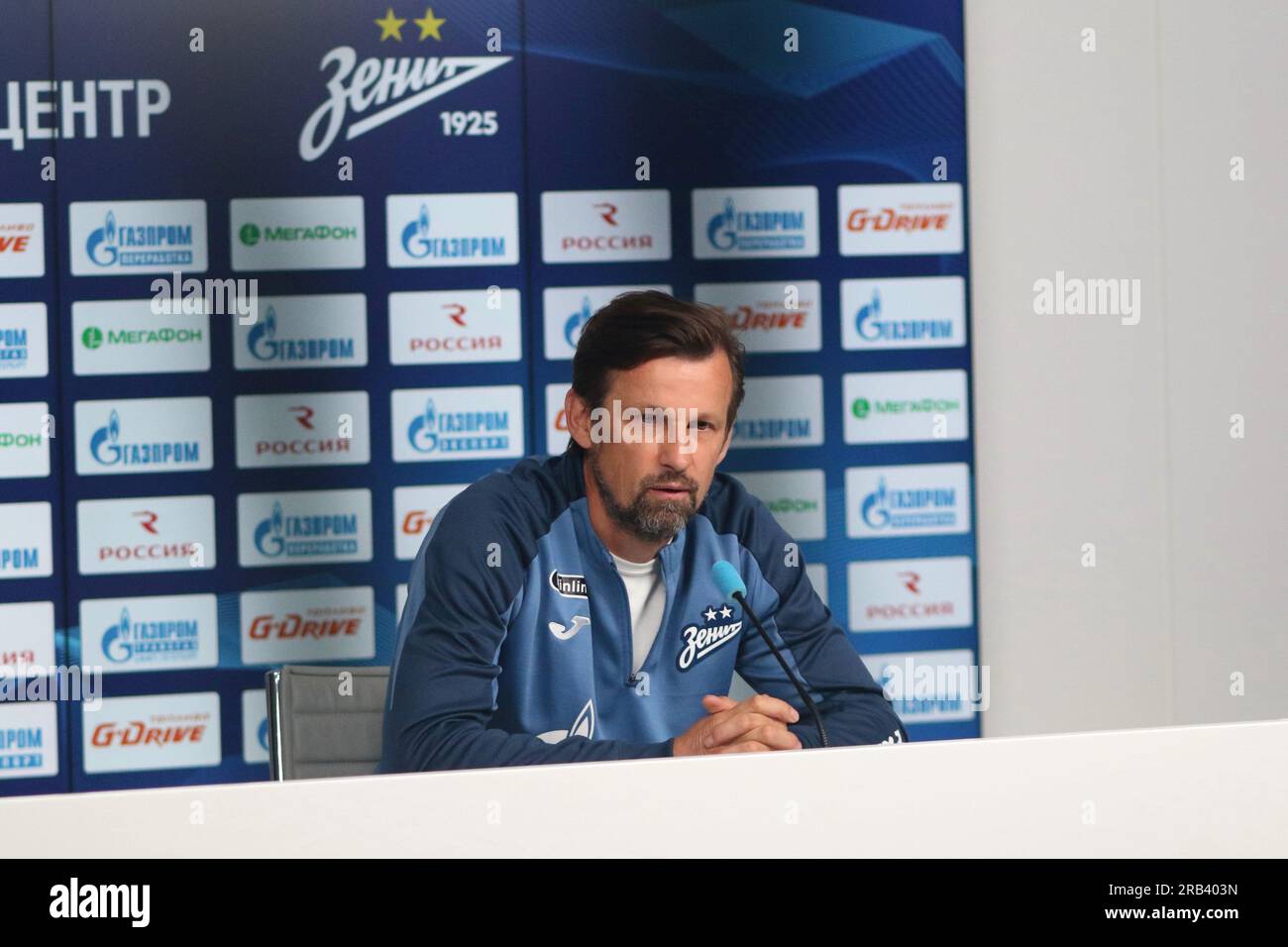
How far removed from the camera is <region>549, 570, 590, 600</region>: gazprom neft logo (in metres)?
1.60

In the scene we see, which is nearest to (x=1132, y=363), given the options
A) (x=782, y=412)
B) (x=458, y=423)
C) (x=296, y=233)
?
(x=782, y=412)

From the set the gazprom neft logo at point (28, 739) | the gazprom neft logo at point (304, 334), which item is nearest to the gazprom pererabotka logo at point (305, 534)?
the gazprom neft logo at point (304, 334)

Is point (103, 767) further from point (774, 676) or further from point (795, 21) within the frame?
point (795, 21)

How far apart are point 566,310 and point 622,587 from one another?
1207 millimetres

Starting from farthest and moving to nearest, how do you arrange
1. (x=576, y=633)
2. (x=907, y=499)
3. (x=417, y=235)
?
(x=907, y=499) < (x=417, y=235) < (x=576, y=633)

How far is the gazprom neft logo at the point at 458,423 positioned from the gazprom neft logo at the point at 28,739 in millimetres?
991

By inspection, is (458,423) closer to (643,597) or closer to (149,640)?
(149,640)

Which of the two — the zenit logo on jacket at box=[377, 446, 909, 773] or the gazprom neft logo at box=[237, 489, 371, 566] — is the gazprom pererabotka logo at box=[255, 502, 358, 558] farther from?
the zenit logo on jacket at box=[377, 446, 909, 773]

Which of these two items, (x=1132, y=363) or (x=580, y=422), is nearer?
(x=580, y=422)

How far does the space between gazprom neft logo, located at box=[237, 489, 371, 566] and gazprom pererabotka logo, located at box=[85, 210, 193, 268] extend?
572 mm

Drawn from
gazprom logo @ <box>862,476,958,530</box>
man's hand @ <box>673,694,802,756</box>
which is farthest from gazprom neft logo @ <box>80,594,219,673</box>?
man's hand @ <box>673,694,802,756</box>

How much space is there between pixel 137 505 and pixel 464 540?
140 centimetres

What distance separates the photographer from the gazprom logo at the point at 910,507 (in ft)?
9.08

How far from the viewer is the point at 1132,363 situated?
2.69m
